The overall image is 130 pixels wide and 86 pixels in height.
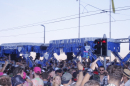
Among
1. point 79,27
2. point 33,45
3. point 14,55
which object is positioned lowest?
point 14,55

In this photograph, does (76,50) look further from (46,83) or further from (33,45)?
(46,83)

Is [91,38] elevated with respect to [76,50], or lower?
elevated

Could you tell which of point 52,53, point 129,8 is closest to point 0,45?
point 52,53

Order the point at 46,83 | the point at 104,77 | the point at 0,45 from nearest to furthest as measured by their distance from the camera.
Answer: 1. the point at 46,83
2. the point at 104,77
3. the point at 0,45

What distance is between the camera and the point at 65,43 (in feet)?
73.0

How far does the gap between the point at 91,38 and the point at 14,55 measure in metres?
18.6

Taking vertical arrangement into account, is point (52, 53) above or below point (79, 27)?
below

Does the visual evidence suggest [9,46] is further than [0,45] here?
No

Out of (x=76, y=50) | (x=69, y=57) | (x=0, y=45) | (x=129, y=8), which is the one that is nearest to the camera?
(x=129, y=8)

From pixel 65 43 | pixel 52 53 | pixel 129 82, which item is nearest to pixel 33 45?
pixel 52 53

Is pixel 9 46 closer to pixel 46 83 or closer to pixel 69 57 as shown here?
pixel 69 57

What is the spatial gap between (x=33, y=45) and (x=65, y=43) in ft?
24.1

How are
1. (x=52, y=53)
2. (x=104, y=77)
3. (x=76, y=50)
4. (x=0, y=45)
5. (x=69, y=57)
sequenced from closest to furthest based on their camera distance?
(x=104, y=77), (x=76, y=50), (x=52, y=53), (x=69, y=57), (x=0, y=45)

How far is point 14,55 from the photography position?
3306 centimetres
